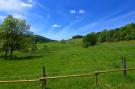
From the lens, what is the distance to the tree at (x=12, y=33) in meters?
65.0

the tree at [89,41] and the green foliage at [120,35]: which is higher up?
the green foliage at [120,35]

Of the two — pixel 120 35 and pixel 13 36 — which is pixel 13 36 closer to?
pixel 13 36

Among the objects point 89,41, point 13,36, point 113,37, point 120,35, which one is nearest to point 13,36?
point 13,36

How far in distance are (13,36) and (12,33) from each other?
0.82m

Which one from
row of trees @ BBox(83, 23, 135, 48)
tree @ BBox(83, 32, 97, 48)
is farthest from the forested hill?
tree @ BBox(83, 32, 97, 48)

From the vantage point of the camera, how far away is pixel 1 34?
65.1 m

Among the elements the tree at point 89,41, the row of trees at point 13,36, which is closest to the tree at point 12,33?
the row of trees at point 13,36

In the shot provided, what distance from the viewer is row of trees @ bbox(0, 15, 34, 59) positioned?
6500 centimetres

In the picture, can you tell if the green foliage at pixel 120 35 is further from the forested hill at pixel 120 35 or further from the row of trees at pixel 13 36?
the row of trees at pixel 13 36

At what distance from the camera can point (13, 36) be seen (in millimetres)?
66188

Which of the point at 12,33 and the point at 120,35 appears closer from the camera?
the point at 12,33

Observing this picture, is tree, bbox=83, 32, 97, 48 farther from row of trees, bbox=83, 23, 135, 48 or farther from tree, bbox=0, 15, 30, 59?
tree, bbox=0, 15, 30, 59

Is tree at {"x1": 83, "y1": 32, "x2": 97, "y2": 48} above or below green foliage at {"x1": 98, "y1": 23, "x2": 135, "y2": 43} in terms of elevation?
below

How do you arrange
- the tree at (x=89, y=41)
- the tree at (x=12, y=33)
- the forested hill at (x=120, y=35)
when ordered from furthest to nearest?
the tree at (x=89, y=41) → the forested hill at (x=120, y=35) → the tree at (x=12, y=33)
